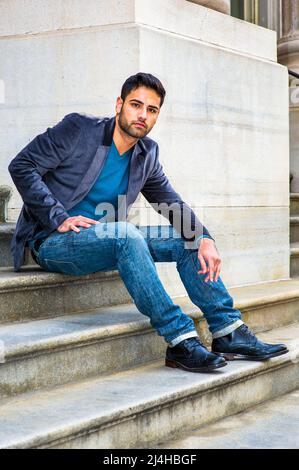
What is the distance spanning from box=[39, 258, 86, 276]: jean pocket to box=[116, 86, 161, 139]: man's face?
0.65 meters

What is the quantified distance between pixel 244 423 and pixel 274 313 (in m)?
1.33

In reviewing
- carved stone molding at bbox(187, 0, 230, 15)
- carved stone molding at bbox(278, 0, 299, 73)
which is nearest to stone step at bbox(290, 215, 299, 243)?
carved stone molding at bbox(278, 0, 299, 73)

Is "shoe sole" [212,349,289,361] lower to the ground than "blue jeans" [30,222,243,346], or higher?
lower

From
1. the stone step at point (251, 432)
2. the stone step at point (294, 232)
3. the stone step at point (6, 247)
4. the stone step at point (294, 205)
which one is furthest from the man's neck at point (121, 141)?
the stone step at point (294, 205)

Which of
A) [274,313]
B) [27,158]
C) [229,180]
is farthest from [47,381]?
[229,180]

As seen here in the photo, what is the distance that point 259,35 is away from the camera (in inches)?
217

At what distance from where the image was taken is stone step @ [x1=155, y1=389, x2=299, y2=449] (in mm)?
3381

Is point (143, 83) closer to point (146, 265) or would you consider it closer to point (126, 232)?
point (126, 232)

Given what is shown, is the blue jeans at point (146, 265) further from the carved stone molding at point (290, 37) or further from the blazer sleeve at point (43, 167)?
the carved stone molding at point (290, 37)

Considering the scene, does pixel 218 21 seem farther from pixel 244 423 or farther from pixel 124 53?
pixel 244 423

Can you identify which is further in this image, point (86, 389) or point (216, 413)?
point (216, 413)

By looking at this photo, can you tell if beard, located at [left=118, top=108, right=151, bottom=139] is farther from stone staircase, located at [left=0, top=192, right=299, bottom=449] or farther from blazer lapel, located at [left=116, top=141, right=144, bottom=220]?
stone staircase, located at [left=0, top=192, right=299, bottom=449]

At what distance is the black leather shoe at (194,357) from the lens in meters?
3.66

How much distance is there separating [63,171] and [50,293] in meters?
0.56
